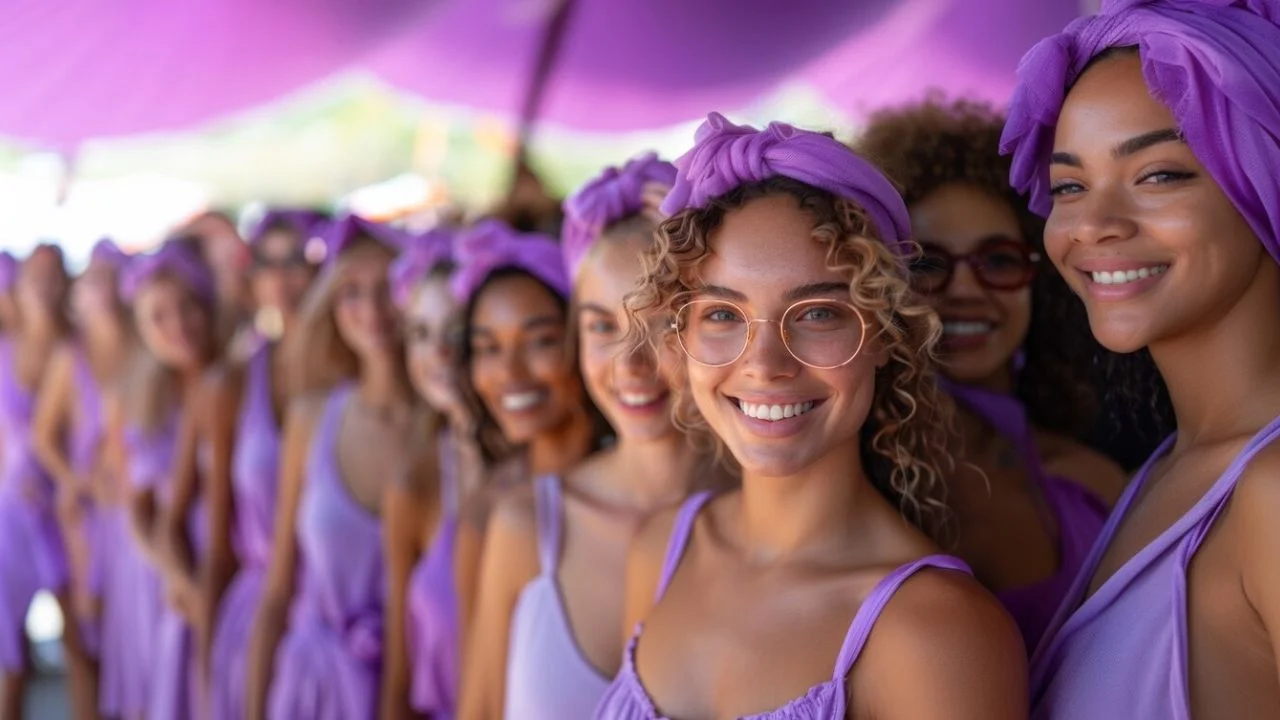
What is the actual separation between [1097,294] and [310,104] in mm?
5510

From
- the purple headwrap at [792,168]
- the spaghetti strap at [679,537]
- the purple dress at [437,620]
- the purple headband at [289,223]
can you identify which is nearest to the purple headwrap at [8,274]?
the purple headband at [289,223]

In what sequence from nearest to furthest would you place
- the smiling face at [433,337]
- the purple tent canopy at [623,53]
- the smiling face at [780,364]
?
the smiling face at [780,364]
the smiling face at [433,337]
the purple tent canopy at [623,53]

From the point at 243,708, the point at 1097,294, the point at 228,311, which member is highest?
the point at 228,311

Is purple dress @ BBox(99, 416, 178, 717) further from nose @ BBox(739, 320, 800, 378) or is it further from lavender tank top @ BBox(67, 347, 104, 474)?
nose @ BBox(739, 320, 800, 378)

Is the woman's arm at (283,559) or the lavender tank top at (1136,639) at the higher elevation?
the woman's arm at (283,559)

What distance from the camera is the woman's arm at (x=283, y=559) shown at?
3914 mm

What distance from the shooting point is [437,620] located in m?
3.26

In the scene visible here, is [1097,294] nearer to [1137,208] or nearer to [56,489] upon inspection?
[1137,208]

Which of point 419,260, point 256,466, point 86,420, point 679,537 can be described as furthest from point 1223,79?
point 86,420

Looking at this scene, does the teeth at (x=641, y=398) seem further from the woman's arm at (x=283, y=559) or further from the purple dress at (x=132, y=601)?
the purple dress at (x=132, y=601)

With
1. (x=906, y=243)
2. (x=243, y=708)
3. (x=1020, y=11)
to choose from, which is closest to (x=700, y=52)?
(x=1020, y=11)

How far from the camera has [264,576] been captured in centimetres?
435

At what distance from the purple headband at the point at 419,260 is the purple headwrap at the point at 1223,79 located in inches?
86.2

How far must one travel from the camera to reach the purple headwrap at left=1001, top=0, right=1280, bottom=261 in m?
1.46
